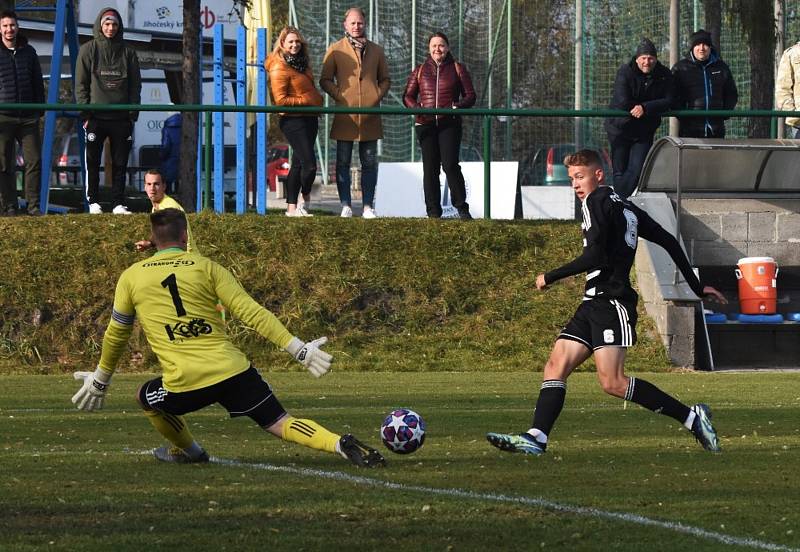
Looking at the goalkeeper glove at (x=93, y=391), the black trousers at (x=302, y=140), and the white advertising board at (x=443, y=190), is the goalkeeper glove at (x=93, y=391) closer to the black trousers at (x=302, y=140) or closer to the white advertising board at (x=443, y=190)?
the black trousers at (x=302, y=140)

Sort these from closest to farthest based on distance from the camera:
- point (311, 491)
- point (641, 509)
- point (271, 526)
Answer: point (271, 526), point (641, 509), point (311, 491)

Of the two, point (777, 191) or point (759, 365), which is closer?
point (759, 365)

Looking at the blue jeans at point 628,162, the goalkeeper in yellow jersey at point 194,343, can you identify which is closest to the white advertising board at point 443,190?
the blue jeans at point 628,162

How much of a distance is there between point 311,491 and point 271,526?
86cm

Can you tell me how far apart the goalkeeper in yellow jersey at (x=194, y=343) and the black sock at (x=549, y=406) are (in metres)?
1.22

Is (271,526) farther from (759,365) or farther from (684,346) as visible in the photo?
(759,365)

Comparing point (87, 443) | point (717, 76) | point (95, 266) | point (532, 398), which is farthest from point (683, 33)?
point (87, 443)

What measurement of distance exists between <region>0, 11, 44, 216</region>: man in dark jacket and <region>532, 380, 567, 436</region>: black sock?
11.0 meters

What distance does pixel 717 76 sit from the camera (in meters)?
18.0

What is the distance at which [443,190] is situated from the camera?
2183 centimetres

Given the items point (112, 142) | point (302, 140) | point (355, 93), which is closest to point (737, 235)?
point (355, 93)

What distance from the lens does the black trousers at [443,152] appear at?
1783 centimetres

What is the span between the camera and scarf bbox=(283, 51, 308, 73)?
57.3 feet

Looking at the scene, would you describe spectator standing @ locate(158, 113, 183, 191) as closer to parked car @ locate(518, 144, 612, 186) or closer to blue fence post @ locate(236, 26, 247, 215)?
parked car @ locate(518, 144, 612, 186)
